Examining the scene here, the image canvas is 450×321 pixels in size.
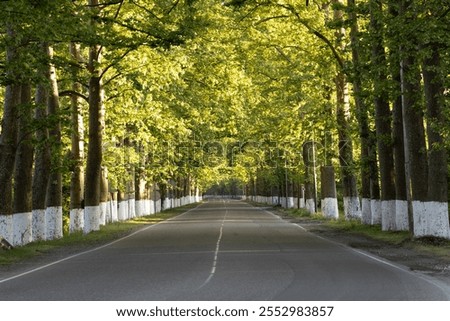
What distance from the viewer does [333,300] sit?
12.1 meters

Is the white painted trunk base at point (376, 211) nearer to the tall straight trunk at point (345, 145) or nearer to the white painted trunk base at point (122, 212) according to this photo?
the tall straight trunk at point (345, 145)

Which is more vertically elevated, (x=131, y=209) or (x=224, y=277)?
(x=131, y=209)

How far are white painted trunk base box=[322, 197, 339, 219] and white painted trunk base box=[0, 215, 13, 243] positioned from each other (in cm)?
2488

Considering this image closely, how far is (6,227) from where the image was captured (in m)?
25.3

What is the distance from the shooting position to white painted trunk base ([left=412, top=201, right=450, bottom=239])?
25062mm

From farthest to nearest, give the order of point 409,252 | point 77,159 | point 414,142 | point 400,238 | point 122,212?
point 122,212 → point 77,159 → point 400,238 → point 414,142 → point 409,252

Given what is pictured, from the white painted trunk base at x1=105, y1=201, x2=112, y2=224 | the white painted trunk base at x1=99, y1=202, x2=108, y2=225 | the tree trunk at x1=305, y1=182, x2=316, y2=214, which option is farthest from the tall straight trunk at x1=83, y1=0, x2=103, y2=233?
the tree trunk at x1=305, y1=182, x2=316, y2=214

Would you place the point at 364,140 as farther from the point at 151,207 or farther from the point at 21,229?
the point at 151,207

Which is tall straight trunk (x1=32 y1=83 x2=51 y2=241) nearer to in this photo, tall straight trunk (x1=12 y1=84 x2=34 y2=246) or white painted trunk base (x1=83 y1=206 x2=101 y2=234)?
tall straight trunk (x1=12 y1=84 x2=34 y2=246)

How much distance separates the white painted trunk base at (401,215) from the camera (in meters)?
30.0

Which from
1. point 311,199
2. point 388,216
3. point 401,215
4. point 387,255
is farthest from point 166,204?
→ point 387,255

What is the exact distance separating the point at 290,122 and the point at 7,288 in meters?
38.0

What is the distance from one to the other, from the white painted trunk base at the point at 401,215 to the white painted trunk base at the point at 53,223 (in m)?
13.4

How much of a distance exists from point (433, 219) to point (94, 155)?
680 inches
